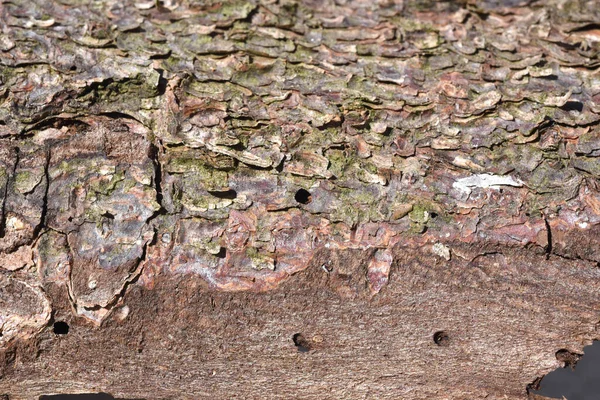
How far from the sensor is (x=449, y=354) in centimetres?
159

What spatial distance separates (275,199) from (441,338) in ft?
1.63

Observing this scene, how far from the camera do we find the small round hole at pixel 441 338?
5.09ft

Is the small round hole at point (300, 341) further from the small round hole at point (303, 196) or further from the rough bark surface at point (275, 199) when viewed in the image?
the small round hole at point (303, 196)

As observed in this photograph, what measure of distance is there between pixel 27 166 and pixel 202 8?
0.52m

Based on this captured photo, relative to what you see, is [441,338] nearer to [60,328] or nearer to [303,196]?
[303,196]

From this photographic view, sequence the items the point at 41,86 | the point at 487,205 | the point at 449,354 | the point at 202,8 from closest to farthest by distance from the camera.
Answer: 1. the point at 202,8
2. the point at 41,86
3. the point at 487,205
4. the point at 449,354

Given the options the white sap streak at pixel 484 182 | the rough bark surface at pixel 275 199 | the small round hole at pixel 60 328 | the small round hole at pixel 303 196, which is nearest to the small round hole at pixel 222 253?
the rough bark surface at pixel 275 199

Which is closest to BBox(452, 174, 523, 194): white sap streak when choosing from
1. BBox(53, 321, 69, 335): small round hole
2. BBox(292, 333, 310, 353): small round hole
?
BBox(292, 333, 310, 353): small round hole

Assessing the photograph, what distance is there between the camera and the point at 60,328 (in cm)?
148

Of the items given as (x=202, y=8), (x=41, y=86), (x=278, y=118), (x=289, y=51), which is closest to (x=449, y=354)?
(x=278, y=118)

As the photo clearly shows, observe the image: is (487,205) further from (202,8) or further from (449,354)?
(202,8)

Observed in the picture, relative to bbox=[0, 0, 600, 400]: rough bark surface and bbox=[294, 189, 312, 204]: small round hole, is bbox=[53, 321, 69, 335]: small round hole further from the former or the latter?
bbox=[294, 189, 312, 204]: small round hole

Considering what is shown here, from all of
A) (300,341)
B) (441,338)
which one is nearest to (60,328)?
(300,341)

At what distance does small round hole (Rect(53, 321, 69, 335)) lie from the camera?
1476mm
